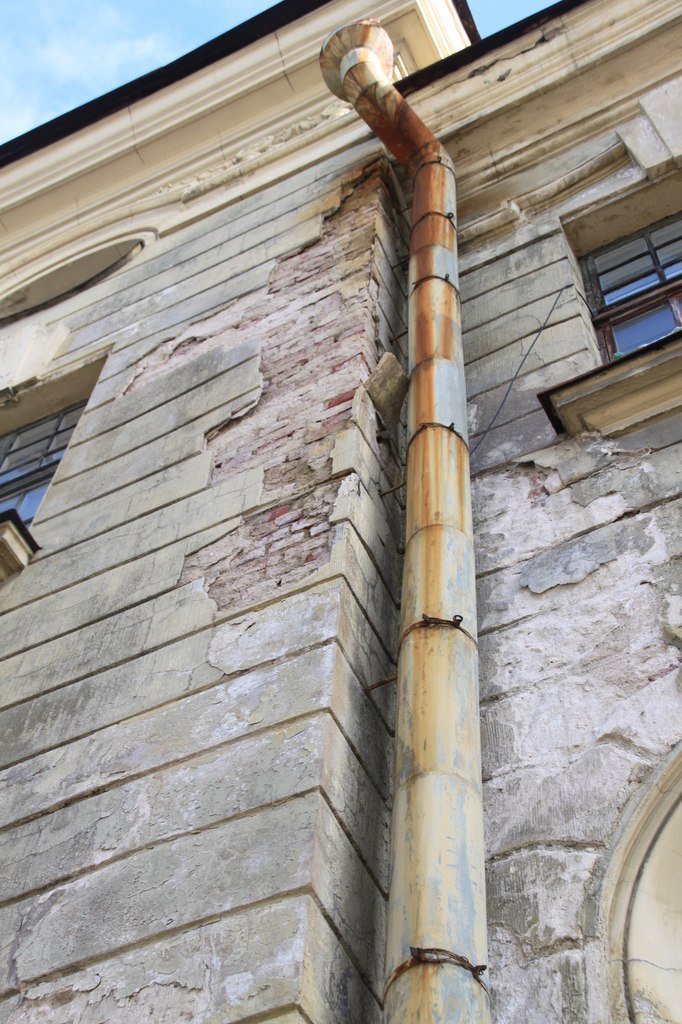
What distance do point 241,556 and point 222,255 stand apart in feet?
10.6

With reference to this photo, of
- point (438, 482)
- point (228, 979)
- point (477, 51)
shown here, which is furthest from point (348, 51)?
point (228, 979)

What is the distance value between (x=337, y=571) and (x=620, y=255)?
312cm

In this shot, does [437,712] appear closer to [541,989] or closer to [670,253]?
[541,989]

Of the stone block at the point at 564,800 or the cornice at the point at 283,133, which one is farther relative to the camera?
the cornice at the point at 283,133

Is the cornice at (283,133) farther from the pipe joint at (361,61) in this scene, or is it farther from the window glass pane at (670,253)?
the window glass pane at (670,253)

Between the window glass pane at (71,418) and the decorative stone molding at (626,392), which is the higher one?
the window glass pane at (71,418)

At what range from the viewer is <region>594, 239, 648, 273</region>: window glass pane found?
19.7 ft

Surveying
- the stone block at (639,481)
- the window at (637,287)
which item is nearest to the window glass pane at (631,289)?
the window at (637,287)

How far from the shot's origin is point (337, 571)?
12.3ft

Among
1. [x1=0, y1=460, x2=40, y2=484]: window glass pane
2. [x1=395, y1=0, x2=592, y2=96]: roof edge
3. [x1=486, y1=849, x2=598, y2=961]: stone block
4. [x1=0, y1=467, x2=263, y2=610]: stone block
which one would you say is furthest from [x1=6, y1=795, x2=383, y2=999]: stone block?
[x1=395, y1=0, x2=592, y2=96]: roof edge

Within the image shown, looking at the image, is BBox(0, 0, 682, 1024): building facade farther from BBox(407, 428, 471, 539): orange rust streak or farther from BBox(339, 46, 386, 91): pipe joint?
BBox(339, 46, 386, 91): pipe joint

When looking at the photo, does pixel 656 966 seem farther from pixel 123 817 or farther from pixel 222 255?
pixel 222 255

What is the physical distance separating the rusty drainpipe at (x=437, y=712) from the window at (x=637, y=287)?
81 cm

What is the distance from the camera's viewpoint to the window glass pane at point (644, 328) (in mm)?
5367
